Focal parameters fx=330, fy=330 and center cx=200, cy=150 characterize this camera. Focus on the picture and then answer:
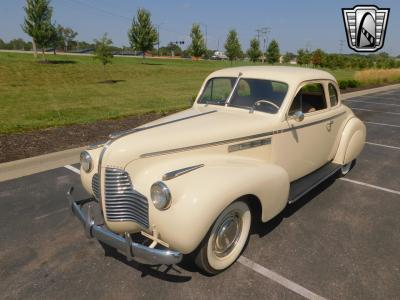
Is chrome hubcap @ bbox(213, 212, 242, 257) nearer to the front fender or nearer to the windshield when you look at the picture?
the front fender

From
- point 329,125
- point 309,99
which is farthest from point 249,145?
point 329,125

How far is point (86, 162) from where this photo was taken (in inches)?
147

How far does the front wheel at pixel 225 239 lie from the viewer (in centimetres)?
324

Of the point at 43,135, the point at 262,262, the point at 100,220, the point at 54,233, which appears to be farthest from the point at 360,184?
the point at 43,135

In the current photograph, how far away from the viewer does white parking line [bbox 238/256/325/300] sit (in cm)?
317

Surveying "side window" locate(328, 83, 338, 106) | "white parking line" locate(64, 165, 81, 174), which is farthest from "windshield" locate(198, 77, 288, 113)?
"white parking line" locate(64, 165, 81, 174)

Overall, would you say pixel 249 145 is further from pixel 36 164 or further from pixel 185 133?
pixel 36 164

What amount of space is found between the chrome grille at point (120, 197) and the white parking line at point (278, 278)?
52.5 inches

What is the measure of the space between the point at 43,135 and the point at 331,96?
6842mm

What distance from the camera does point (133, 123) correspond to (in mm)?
10141

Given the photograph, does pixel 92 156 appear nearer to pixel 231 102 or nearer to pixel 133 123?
pixel 231 102

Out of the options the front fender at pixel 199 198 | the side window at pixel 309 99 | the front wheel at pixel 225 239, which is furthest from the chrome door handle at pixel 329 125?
the front wheel at pixel 225 239

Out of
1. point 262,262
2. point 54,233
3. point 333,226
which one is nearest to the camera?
point 262,262

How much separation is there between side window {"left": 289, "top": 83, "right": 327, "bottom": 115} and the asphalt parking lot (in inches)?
57.0
